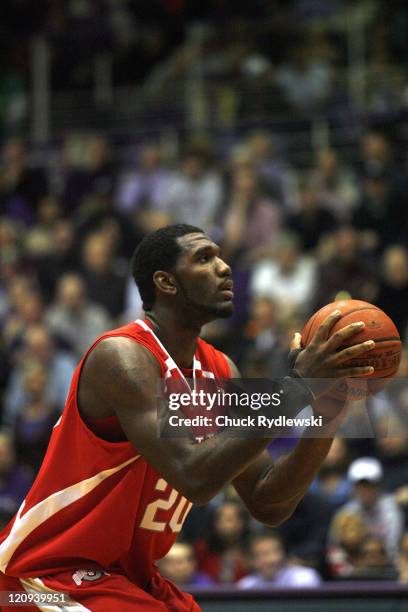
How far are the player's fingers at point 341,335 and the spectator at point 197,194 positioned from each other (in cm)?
766

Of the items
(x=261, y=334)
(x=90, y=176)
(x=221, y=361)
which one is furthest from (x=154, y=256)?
(x=90, y=176)

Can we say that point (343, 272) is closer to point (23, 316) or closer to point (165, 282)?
point (23, 316)

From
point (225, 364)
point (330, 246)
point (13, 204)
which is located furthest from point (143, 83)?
point (225, 364)

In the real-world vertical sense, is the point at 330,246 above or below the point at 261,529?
above

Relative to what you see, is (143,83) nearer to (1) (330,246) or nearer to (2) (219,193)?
(2) (219,193)

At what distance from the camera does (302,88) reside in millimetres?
12820

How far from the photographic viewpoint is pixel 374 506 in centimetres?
784

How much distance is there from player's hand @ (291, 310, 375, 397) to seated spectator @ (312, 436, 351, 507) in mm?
4518

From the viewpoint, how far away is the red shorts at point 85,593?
4.17m

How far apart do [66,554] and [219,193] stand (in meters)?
7.46

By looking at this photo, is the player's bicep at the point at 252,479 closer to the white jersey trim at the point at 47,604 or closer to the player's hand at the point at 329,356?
the white jersey trim at the point at 47,604

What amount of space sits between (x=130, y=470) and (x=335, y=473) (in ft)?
13.9

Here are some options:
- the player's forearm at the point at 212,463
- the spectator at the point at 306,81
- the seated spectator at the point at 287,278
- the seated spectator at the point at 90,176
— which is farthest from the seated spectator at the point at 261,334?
the player's forearm at the point at 212,463

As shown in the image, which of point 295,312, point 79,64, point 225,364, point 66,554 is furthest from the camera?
point 79,64
